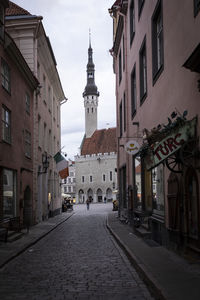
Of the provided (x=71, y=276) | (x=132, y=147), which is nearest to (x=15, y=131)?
(x=132, y=147)

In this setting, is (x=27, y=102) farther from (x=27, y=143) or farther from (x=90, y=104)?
(x=90, y=104)

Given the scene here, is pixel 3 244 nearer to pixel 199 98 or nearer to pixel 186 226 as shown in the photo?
pixel 186 226

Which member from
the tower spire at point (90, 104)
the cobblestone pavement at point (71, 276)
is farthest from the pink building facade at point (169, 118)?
the tower spire at point (90, 104)

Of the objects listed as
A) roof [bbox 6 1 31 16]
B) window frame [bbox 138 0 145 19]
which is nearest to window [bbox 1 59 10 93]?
window frame [bbox 138 0 145 19]

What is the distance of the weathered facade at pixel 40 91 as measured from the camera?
72.4 feet

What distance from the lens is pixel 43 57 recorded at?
2583 centimetres

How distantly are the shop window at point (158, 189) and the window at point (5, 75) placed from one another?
6.83m

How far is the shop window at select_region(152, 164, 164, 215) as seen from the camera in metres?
12.1

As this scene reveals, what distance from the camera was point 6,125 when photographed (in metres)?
16.1

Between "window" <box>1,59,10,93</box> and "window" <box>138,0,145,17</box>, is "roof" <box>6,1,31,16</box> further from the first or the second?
"window" <box>138,0,145,17</box>

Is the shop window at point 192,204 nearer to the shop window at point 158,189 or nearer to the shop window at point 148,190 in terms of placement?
the shop window at point 158,189

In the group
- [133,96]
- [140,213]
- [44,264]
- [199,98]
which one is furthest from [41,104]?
[199,98]

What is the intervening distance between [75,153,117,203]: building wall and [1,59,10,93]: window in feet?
239

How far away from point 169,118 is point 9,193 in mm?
8883
